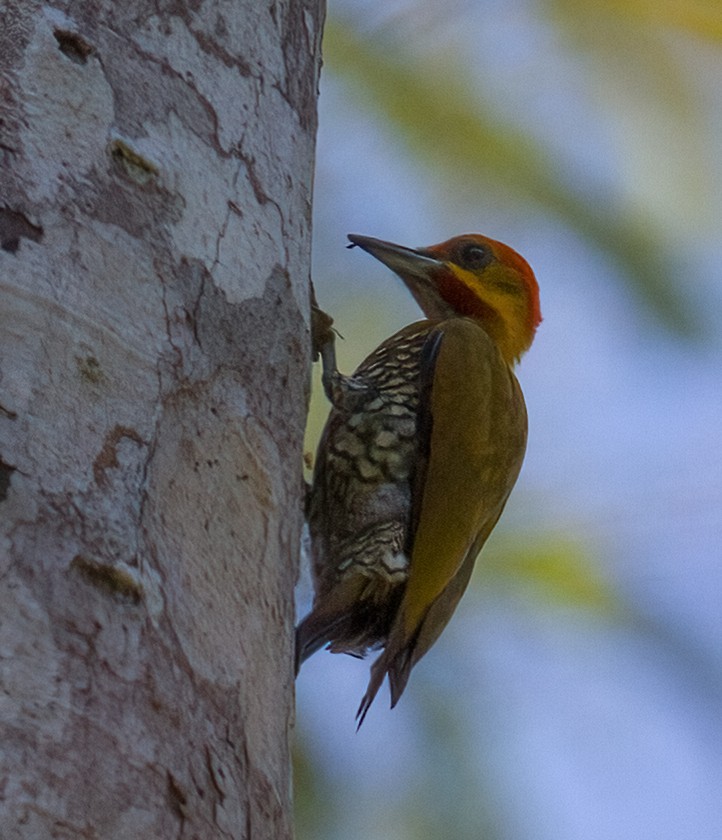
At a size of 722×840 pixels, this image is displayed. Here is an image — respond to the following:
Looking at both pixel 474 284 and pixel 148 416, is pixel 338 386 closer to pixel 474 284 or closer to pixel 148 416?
pixel 474 284

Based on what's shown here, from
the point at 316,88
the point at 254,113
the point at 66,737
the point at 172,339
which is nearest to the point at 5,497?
the point at 66,737

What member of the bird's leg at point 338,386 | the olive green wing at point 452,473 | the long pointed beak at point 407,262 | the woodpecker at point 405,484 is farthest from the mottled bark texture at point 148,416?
the long pointed beak at point 407,262

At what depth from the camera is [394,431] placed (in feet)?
11.5

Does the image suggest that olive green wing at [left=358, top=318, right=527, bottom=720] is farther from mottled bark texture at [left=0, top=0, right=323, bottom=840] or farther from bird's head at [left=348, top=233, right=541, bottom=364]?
mottled bark texture at [left=0, top=0, right=323, bottom=840]

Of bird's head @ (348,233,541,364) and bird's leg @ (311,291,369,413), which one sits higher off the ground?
bird's head @ (348,233,541,364)

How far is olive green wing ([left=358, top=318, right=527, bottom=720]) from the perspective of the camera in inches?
123

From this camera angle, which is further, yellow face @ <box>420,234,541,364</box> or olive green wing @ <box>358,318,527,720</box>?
yellow face @ <box>420,234,541,364</box>

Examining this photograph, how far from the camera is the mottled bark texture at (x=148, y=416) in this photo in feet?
4.33

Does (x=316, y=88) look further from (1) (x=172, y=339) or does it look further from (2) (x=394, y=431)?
(2) (x=394, y=431)

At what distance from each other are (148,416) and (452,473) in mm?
1825

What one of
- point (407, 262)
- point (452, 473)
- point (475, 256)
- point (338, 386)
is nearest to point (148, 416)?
point (452, 473)

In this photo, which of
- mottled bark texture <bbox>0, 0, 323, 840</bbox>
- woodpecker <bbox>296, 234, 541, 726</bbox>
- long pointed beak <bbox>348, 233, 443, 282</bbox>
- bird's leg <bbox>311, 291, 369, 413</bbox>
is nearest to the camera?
mottled bark texture <bbox>0, 0, 323, 840</bbox>

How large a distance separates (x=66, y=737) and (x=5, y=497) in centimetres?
26

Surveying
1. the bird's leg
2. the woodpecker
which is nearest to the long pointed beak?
the woodpecker
